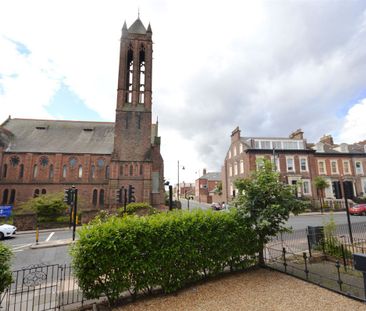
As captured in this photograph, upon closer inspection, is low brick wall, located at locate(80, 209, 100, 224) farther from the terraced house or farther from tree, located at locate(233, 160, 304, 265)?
tree, located at locate(233, 160, 304, 265)

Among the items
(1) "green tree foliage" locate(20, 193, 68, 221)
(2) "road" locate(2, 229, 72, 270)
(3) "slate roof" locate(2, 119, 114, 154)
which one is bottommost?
(2) "road" locate(2, 229, 72, 270)

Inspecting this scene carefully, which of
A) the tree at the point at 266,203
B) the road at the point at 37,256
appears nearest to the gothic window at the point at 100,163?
the road at the point at 37,256

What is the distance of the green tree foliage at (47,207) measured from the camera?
74.2 ft

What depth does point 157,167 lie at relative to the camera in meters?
33.2

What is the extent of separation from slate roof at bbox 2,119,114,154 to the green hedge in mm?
29307

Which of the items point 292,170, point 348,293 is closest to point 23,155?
point 348,293

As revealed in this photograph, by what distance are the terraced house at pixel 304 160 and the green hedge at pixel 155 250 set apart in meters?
24.6

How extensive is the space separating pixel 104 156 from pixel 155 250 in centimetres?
2944

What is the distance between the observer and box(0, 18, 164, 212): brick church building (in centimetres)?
2958

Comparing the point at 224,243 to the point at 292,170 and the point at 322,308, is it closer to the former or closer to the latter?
the point at 322,308

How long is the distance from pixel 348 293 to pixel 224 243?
334 cm

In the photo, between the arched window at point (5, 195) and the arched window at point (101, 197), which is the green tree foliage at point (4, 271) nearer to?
the arched window at point (101, 197)

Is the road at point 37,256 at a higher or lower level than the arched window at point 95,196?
lower

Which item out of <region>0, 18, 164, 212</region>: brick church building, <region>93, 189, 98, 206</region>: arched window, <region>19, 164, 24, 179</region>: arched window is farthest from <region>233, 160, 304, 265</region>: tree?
<region>19, 164, 24, 179</region>: arched window
